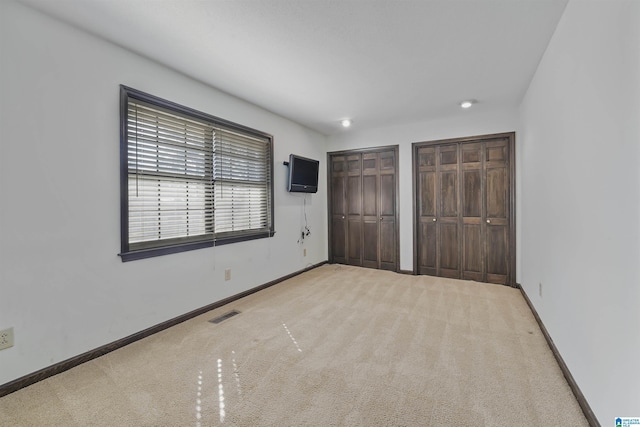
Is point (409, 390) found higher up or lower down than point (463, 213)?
lower down

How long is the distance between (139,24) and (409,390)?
9.98 feet

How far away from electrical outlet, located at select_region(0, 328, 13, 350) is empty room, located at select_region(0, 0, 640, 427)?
0.01 m

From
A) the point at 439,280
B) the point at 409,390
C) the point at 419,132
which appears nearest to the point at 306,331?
the point at 409,390

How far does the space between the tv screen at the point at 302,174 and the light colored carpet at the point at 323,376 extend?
1.91m

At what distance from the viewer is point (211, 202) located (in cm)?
313

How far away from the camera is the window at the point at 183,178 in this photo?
2.42m

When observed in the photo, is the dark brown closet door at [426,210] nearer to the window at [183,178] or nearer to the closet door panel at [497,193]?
the closet door panel at [497,193]

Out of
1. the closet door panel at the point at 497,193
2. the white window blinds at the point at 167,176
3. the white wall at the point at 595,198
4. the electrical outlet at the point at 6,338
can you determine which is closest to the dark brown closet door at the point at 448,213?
the closet door panel at the point at 497,193

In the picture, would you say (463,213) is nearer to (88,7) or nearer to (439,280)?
(439,280)

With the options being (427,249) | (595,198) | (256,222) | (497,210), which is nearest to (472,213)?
(497,210)

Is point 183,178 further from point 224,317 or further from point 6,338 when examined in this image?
point 6,338

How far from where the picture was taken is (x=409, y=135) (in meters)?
4.57

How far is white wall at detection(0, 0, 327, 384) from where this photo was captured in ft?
5.83

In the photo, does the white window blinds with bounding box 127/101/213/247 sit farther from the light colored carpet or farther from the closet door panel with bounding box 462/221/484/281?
the closet door panel with bounding box 462/221/484/281
